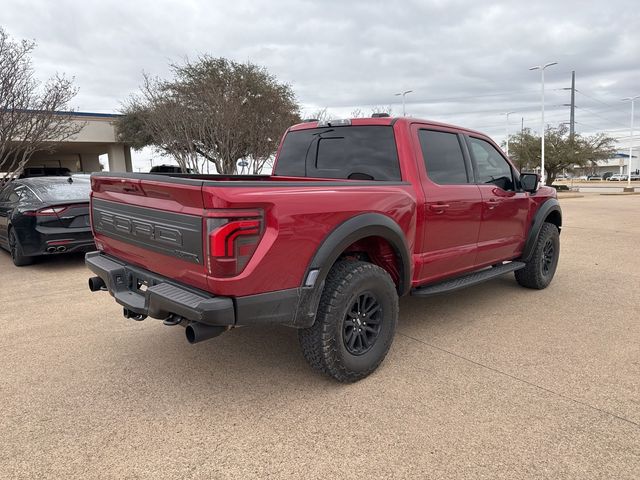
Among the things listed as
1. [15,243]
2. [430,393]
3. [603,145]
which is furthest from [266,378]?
[603,145]

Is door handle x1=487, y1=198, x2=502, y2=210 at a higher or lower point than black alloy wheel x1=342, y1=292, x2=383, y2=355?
higher

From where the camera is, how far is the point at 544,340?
3.92m

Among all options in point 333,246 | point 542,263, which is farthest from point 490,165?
point 333,246

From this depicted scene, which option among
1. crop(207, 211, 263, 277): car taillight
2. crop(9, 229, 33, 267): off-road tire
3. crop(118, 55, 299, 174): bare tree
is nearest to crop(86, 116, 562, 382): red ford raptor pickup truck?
crop(207, 211, 263, 277): car taillight

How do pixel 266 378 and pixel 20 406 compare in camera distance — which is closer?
pixel 20 406

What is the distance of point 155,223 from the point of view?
2.87 metres

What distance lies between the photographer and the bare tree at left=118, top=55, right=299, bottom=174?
59.7 feet

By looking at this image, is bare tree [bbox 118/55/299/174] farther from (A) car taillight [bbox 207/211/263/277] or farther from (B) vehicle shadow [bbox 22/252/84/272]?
(A) car taillight [bbox 207/211/263/277]

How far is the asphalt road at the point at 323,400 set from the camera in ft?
7.75

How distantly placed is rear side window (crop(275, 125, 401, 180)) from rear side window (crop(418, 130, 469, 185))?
0.33 m

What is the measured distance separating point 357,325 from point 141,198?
167 cm

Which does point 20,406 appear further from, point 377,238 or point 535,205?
point 535,205

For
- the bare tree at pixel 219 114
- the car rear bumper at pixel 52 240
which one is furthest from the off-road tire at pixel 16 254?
the bare tree at pixel 219 114

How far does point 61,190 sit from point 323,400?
575 centimetres
